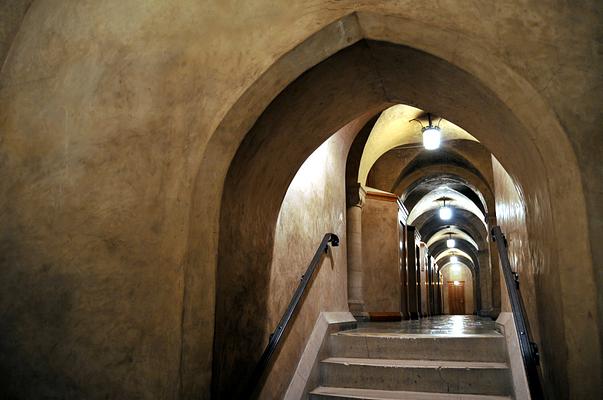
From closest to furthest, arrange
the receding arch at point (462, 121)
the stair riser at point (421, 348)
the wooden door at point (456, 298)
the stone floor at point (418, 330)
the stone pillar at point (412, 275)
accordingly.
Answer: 1. the receding arch at point (462, 121)
2. the stair riser at point (421, 348)
3. the stone floor at point (418, 330)
4. the stone pillar at point (412, 275)
5. the wooden door at point (456, 298)

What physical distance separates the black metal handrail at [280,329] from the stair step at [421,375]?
77cm

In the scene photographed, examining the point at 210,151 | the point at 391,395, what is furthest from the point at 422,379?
the point at 210,151

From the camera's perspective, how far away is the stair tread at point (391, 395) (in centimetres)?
428

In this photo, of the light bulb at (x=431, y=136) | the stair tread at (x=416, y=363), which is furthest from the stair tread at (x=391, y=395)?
the light bulb at (x=431, y=136)

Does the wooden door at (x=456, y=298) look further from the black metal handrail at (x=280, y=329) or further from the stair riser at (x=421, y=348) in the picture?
the black metal handrail at (x=280, y=329)

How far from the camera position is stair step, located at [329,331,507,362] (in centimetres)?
497

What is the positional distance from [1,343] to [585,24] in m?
3.78

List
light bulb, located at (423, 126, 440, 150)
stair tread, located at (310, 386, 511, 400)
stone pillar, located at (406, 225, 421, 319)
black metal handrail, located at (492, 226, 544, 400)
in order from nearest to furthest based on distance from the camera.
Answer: black metal handrail, located at (492, 226, 544, 400) → stair tread, located at (310, 386, 511, 400) → light bulb, located at (423, 126, 440, 150) → stone pillar, located at (406, 225, 421, 319)

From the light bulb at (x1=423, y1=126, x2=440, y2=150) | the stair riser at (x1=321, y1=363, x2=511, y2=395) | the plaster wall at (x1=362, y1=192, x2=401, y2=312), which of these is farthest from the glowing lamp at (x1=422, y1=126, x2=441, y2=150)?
the stair riser at (x1=321, y1=363, x2=511, y2=395)

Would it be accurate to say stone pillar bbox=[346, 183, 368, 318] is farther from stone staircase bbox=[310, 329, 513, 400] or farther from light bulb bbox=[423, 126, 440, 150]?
stone staircase bbox=[310, 329, 513, 400]

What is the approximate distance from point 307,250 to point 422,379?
1.74m

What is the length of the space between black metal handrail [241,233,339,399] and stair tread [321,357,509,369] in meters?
0.79

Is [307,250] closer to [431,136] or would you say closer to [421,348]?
[421,348]

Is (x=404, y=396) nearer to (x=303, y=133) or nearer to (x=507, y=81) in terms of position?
(x=303, y=133)
